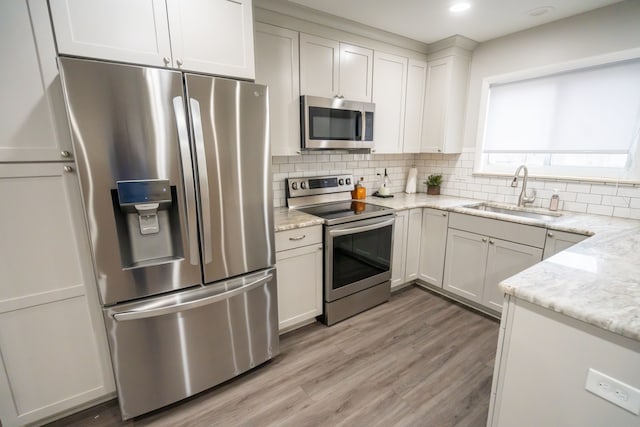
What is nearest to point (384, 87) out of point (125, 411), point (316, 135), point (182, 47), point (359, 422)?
point (316, 135)

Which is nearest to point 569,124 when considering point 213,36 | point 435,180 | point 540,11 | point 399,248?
point 540,11

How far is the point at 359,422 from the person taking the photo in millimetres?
1608

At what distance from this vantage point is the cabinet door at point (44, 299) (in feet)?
4.49

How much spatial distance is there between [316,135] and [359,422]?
1993 millimetres

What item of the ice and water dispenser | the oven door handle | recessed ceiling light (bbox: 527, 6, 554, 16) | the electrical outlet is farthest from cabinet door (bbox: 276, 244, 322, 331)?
recessed ceiling light (bbox: 527, 6, 554, 16)

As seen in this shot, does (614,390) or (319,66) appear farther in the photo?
(319,66)

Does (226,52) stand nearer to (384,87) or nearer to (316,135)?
(316,135)

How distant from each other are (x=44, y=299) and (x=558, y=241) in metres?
3.14

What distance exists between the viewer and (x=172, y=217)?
152 centimetres

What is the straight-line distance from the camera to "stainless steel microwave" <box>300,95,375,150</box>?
2381 millimetres

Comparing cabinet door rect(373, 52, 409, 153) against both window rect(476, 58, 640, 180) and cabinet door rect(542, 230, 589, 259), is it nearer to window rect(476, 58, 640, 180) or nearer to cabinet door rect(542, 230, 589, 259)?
window rect(476, 58, 640, 180)

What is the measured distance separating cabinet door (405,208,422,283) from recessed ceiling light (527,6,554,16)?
1.80m

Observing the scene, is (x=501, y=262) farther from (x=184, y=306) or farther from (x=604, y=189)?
(x=184, y=306)

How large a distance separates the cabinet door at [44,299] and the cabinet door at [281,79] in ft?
4.41
